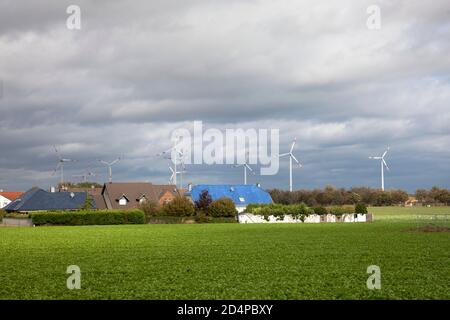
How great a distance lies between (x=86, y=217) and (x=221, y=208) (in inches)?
798

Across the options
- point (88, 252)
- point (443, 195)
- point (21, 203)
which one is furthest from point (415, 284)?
point (443, 195)

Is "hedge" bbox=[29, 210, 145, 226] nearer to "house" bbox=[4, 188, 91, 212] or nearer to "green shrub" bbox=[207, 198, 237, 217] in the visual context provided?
"green shrub" bbox=[207, 198, 237, 217]

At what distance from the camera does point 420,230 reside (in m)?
60.2

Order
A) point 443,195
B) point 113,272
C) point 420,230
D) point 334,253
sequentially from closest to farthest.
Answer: point 113,272 < point 334,253 < point 420,230 < point 443,195

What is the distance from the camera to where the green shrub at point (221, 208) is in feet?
311

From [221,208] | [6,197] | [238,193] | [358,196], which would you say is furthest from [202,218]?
[6,197]

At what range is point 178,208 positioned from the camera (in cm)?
9269

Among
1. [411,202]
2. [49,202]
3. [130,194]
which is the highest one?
[130,194]

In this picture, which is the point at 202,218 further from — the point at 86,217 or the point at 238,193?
the point at 238,193

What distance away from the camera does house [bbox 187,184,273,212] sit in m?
124
